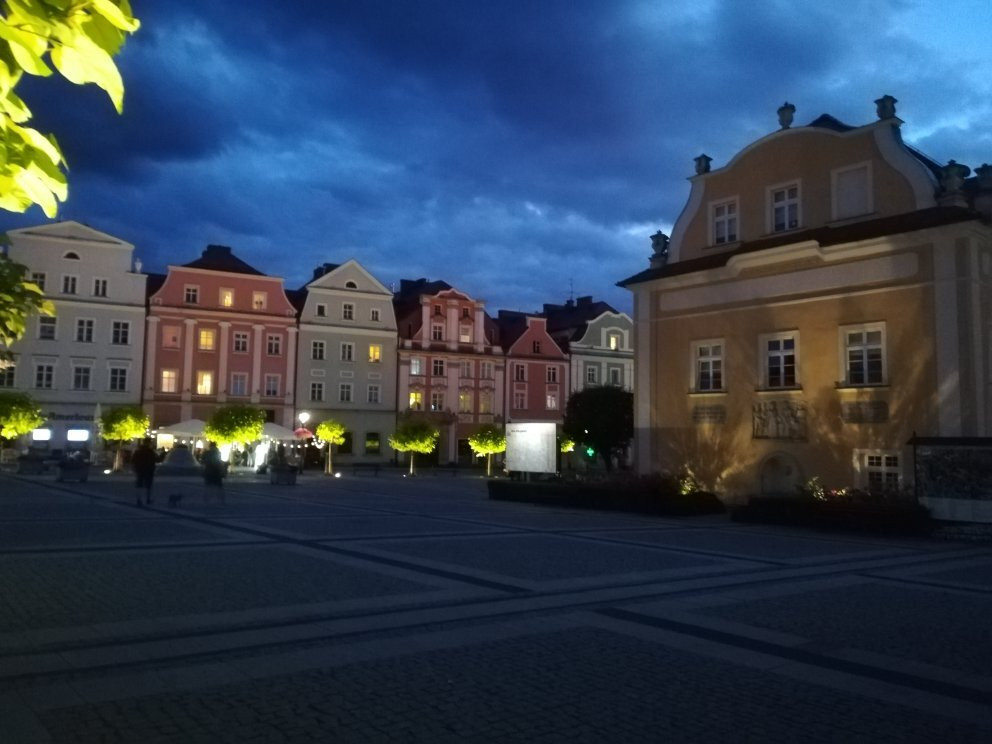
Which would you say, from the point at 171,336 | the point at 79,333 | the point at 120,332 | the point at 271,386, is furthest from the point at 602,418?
the point at 79,333

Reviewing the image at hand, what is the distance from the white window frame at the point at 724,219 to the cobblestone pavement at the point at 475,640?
1662 cm

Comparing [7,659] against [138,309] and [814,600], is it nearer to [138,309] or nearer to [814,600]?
[814,600]

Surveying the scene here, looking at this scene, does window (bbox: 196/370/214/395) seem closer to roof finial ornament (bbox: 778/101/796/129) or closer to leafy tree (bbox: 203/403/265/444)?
leafy tree (bbox: 203/403/265/444)

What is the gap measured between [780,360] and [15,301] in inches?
1028

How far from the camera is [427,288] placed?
7631 cm

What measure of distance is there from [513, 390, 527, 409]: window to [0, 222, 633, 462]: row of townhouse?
0.09 metres

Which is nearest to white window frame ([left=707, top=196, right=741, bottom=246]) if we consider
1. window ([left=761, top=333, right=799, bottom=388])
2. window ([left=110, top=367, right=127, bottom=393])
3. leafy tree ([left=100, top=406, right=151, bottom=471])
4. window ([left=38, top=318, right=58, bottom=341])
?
window ([left=761, top=333, right=799, bottom=388])

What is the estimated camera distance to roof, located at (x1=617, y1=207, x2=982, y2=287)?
24.8 metres

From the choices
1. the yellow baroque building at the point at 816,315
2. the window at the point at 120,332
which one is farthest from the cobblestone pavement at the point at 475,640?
the window at the point at 120,332

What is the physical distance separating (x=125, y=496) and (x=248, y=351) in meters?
37.1

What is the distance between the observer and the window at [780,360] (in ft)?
94.1

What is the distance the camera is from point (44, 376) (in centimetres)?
5775

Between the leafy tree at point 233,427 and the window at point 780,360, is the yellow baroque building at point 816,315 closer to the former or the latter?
the window at point 780,360

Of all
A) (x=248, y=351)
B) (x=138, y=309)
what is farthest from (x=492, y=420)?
(x=138, y=309)
